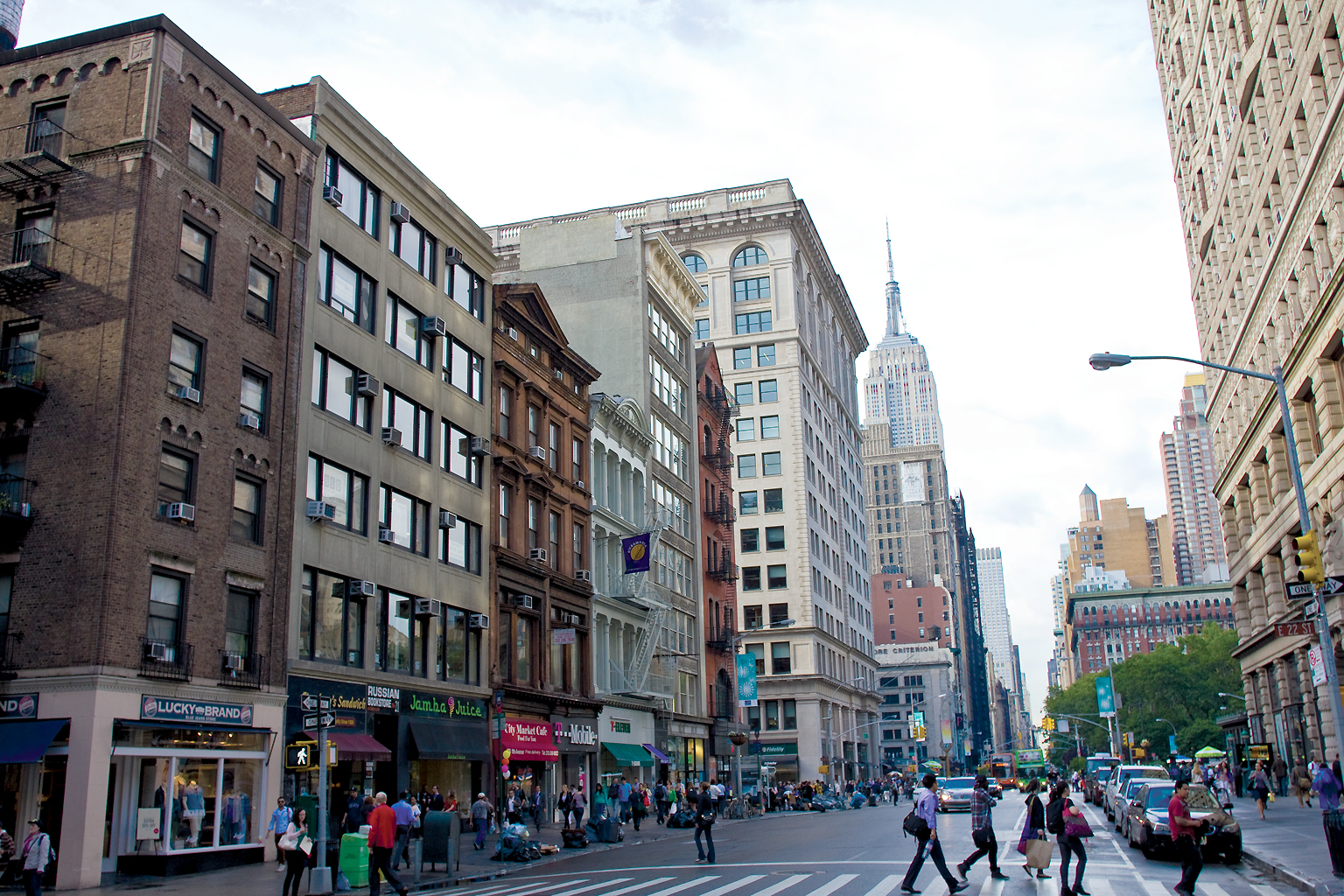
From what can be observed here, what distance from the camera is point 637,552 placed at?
48.4 metres

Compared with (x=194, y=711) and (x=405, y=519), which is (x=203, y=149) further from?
(x=194, y=711)

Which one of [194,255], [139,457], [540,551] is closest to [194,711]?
[139,457]

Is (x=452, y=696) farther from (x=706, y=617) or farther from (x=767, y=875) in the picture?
(x=706, y=617)

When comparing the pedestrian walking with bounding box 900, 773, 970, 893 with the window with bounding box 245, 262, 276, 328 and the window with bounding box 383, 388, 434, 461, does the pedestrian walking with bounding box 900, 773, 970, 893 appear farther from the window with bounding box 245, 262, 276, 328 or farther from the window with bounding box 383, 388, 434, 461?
the window with bounding box 383, 388, 434, 461

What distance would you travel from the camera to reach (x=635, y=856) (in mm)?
28656

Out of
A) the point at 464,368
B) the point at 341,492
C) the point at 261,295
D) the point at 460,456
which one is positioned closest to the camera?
the point at 261,295

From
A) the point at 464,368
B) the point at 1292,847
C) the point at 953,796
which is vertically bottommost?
the point at 953,796

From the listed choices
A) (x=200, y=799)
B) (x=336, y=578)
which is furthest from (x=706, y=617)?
(x=200, y=799)

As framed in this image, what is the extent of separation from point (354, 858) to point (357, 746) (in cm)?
823

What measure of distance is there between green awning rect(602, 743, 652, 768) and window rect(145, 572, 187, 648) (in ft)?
80.1

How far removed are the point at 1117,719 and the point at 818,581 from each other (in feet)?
136

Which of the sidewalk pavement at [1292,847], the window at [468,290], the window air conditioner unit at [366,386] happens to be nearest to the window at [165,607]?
the window air conditioner unit at [366,386]

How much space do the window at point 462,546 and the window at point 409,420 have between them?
2.77m

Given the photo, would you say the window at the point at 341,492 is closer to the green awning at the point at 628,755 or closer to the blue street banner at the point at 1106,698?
the green awning at the point at 628,755
